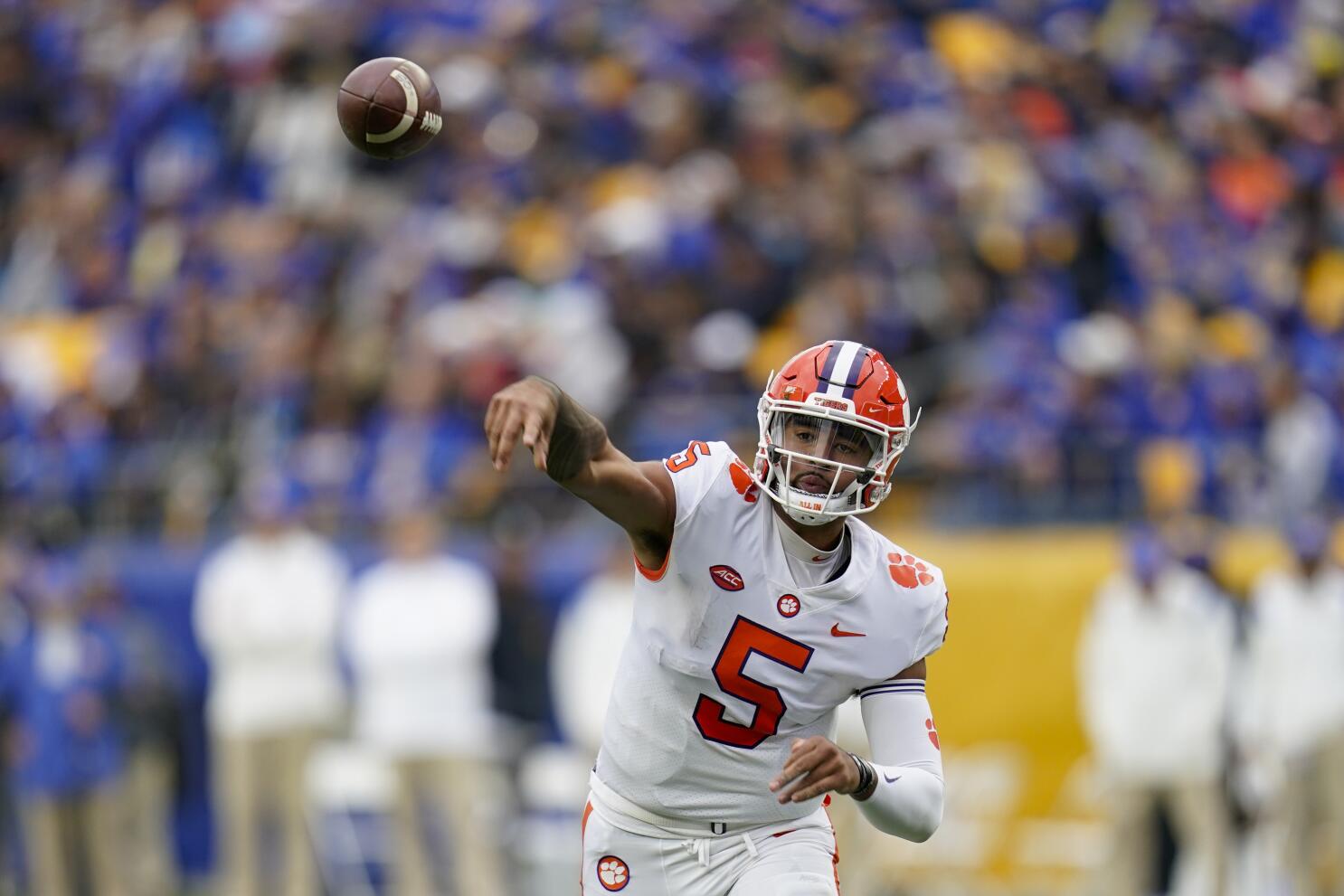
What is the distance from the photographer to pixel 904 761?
15.8ft

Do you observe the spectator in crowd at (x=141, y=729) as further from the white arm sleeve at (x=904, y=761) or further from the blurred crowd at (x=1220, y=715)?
the white arm sleeve at (x=904, y=761)

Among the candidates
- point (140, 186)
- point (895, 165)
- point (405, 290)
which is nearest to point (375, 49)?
point (140, 186)

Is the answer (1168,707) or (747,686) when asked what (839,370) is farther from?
(1168,707)

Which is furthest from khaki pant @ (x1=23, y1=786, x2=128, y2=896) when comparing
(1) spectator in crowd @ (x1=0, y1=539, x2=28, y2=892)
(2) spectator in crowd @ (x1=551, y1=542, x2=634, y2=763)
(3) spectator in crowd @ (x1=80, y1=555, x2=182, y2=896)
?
(2) spectator in crowd @ (x1=551, y1=542, x2=634, y2=763)

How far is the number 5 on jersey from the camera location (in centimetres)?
479

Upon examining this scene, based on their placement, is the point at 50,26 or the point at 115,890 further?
the point at 50,26

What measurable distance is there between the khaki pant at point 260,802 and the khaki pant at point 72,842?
33.0 inches

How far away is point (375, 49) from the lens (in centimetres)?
1602

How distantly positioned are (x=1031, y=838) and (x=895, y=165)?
455 centimetres

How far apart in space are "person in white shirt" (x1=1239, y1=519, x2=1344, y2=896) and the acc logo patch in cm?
585

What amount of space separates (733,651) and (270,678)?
22.3 feet

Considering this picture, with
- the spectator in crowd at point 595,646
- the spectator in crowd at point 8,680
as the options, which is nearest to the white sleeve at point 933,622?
the spectator in crowd at point 595,646

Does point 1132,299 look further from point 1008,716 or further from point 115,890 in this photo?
point 115,890

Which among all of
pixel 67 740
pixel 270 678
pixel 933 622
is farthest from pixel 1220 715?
pixel 67 740
